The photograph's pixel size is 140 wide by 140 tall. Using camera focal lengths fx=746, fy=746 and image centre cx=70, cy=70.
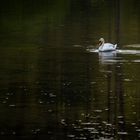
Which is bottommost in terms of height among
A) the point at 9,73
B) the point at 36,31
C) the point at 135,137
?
the point at 135,137

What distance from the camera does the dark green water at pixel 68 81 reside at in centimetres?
2645

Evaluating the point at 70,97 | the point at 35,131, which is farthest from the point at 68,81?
the point at 35,131

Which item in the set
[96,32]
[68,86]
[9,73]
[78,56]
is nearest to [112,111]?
[68,86]

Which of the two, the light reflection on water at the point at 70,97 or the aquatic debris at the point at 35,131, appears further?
the light reflection on water at the point at 70,97

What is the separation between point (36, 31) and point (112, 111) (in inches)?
1179

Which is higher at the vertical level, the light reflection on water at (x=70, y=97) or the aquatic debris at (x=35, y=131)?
the light reflection on water at (x=70, y=97)

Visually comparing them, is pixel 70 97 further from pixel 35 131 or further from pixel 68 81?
pixel 35 131

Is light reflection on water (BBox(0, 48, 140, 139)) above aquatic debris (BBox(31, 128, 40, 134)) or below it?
above

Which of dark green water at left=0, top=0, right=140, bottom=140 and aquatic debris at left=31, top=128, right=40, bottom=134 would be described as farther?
dark green water at left=0, top=0, right=140, bottom=140

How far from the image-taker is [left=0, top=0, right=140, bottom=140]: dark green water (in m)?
26.5

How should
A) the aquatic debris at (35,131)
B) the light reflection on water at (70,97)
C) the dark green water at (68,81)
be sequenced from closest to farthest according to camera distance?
the aquatic debris at (35,131) → the light reflection on water at (70,97) → the dark green water at (68,81)

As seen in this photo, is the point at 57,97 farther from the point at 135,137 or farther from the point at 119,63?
the point at 119,63

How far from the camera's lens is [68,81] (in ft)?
114

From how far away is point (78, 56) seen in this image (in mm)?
43281
